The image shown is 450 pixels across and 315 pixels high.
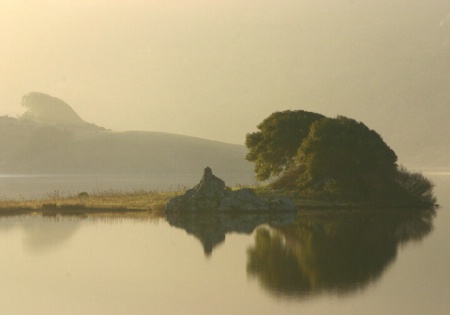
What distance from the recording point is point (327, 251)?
38500 millimetres

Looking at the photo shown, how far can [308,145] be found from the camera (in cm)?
7344

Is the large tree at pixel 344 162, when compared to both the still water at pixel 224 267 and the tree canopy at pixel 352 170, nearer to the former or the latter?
the tree canopy at pixel 352 170

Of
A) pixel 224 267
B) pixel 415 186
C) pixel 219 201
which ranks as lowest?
pixel 224 267

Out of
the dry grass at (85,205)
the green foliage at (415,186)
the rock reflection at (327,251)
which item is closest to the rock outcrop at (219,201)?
the dry grass at (85,205)

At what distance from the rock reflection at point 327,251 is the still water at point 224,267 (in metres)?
0.06

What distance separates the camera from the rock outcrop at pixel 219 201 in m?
63.6

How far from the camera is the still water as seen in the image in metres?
25.7

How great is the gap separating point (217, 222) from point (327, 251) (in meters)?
17.8

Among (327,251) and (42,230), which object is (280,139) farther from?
(327,251)

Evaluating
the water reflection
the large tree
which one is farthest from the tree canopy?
the water reflection

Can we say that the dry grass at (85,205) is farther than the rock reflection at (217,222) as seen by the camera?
Yes

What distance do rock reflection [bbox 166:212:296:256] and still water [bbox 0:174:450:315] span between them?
5.2 inches

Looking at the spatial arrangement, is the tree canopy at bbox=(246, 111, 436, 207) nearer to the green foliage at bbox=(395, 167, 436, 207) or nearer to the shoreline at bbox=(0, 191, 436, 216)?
the green foliage at bbox=(395, 167, 436, 207)

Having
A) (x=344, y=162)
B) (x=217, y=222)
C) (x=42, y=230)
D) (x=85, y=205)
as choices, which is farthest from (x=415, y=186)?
(x=42, y=230)
